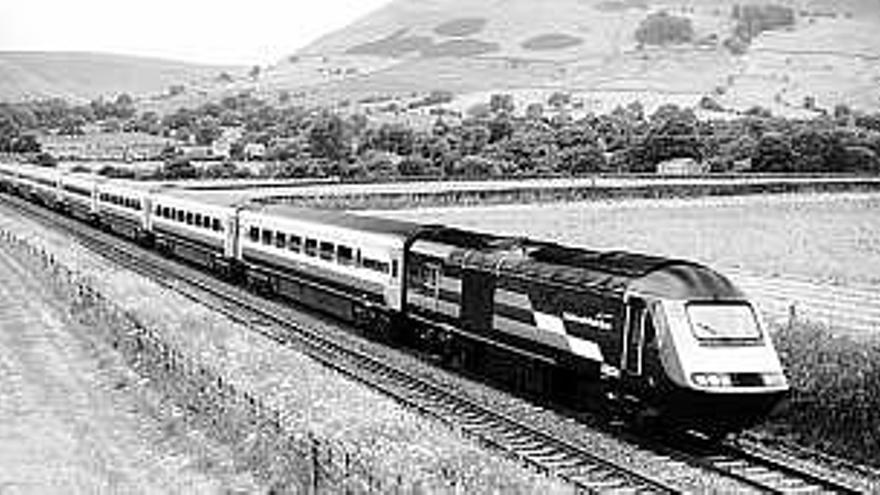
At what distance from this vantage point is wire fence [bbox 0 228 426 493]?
17.6m

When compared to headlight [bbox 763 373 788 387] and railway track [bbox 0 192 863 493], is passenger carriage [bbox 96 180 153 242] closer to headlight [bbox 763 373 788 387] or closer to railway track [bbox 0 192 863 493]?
railway track [bbox 0 192 863 493]

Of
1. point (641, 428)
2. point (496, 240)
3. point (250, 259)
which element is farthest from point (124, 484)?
point (250, 259)

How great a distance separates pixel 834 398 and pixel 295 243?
1878 centimetres

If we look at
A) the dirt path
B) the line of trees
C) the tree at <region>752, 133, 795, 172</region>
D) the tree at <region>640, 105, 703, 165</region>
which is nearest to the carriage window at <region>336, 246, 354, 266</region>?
the dirt path

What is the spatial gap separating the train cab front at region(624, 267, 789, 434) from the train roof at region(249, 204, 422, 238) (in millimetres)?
10671

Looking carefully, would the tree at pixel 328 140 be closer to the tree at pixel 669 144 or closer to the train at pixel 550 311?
the tree at pixel 669 144

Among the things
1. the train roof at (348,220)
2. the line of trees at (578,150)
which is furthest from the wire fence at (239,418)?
the line of trees at (578,150)

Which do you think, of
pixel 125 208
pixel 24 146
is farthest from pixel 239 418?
pixel 24 146

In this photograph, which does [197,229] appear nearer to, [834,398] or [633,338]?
[633,338]

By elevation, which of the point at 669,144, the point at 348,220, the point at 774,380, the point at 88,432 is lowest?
the point at 88,432

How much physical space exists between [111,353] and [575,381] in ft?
38.5

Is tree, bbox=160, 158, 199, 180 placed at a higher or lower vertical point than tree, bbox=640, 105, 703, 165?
lower

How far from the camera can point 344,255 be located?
33812 millimetres

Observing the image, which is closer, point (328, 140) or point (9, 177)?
point (9, 177)
